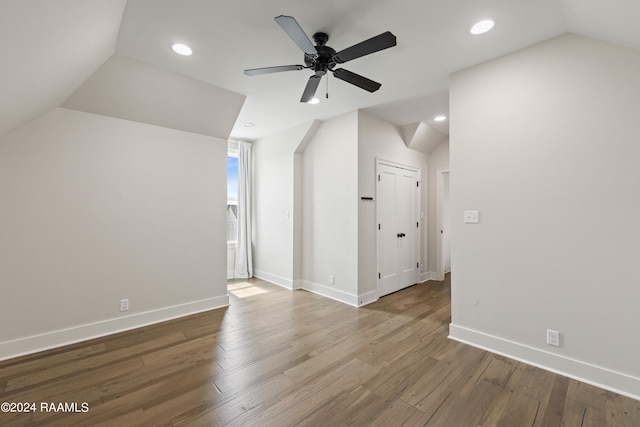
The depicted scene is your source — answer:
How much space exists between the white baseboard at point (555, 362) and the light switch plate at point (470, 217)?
1.13 metres

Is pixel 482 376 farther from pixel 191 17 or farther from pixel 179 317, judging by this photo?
pixel 191 17

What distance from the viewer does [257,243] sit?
5.61 metres

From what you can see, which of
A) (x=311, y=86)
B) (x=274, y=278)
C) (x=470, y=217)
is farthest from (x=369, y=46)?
(x=274, y=278)

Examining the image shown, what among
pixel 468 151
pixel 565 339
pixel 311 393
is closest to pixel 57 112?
pixel 311 393

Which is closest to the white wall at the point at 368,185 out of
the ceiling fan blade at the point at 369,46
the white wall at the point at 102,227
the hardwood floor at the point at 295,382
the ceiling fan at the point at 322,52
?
the hardwood floor at the point at 295,382

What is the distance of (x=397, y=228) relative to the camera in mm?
4609

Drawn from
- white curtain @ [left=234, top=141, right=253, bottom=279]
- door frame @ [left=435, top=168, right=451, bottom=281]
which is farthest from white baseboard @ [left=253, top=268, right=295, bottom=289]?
door frame @ [left=435, top=168, right=451, bottom=281]

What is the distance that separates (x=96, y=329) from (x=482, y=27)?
15.5ft

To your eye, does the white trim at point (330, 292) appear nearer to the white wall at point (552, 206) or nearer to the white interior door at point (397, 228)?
the white interior door at point (397, 228)

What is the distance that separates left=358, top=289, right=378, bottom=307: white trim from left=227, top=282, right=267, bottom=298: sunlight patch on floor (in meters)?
1.72

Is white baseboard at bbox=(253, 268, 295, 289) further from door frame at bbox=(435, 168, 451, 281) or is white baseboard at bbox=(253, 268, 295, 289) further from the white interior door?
door frame at bbox=(435, 168, 451, 281)

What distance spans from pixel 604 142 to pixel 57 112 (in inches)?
196

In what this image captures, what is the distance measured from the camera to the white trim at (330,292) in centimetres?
390

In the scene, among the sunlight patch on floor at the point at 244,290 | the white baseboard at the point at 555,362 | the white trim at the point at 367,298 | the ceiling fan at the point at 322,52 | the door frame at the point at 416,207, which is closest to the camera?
the ceiling fan at the point at 322,52
